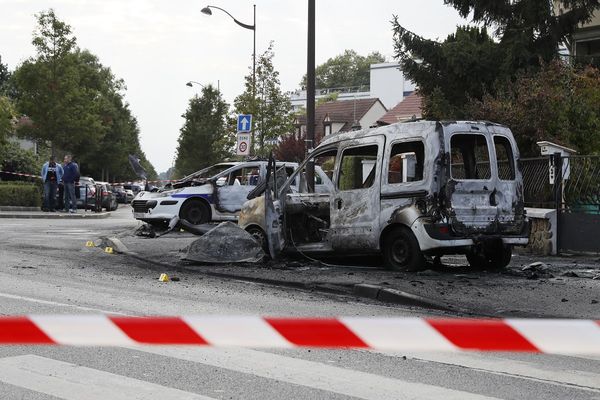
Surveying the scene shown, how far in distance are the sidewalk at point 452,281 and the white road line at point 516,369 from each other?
Result: 7.33 ft

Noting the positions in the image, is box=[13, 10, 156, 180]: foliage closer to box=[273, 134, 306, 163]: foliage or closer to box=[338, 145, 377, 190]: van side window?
box=[273, 134, 306, 163]: foliage

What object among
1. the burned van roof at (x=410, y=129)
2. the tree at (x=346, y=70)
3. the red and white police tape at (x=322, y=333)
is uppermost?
the tree at (x=346, y=70)

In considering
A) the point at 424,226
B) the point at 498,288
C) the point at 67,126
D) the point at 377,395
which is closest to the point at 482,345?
the point at 377,395

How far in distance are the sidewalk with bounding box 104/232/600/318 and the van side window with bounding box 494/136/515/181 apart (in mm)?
1323

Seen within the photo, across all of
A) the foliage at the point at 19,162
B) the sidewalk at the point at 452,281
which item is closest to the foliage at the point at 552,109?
the sidewalk at the point at 452,281

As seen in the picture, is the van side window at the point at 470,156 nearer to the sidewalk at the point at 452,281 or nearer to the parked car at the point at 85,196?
the sidewalk at the point at 452,281

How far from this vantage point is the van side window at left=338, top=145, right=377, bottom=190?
1196 cm

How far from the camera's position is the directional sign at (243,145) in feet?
78.8

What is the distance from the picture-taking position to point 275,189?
42.4 ft

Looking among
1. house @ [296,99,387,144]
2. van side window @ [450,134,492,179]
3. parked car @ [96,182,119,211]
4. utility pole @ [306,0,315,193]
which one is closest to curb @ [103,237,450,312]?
van side window @ [450,134,492,179]

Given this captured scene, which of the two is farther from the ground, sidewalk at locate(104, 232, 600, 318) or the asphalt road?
sidewalk at locate(104, 232, 600, 318)

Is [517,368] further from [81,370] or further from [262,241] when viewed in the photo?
[262,241]

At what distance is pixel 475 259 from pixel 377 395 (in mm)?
7748

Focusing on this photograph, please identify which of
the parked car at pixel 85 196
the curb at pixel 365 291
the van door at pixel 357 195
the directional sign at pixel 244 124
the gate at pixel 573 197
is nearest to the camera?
the curb at pixel 365 291
